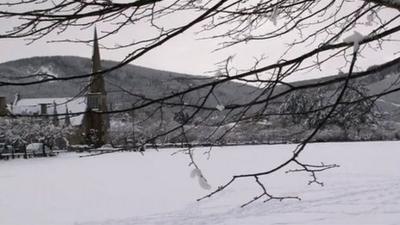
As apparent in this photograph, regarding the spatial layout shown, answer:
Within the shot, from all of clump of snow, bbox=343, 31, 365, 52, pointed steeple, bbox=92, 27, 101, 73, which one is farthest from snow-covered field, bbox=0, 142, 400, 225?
clump of snow, bbox=343, 31, 365, 52

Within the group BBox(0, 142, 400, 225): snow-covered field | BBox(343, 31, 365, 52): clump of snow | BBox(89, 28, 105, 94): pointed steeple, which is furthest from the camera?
BBox(0, 142, 400, 225): snow-covered field

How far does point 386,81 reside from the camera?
3.77 m

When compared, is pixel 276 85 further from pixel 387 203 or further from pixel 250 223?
pixel 387 203

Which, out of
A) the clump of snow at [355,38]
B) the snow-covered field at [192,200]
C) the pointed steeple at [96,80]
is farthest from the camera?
the snow-covered field at [192,200]

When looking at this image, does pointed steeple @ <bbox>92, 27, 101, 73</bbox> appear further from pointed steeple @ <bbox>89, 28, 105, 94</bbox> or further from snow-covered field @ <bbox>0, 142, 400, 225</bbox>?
snow-covered field @ <bbox>0, 142, 400, 225</bbox>

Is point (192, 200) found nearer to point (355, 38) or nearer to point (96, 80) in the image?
point (96, 80)

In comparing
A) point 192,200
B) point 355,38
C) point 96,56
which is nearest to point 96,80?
point 96,56

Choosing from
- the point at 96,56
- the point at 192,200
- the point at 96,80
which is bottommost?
the point at 192,200

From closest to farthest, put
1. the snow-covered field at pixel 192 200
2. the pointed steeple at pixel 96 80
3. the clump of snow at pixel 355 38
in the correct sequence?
1. the clump of snow at pixel 355 38
2. the pointed steeple at pixel 96 80
3. the snow-covered field at pixel 192 200

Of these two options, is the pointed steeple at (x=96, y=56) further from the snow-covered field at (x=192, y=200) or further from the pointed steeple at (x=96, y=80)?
the snow-covered field at (x=192, y=200)

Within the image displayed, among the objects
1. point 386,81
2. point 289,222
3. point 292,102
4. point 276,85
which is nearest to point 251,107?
point 276,85

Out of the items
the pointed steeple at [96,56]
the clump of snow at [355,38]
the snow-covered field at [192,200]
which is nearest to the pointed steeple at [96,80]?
the pointed steeple at [96,56]

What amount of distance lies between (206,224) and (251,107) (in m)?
5.76

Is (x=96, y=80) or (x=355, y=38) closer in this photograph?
(x=355, y=38)
